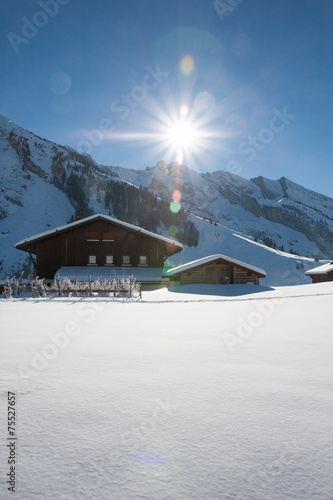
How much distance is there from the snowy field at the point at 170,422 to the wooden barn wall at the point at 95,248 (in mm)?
24430

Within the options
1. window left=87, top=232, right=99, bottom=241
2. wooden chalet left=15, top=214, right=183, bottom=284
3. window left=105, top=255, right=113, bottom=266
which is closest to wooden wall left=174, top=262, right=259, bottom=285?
wooden chalet left=15, top=214, right=183, bottom=284

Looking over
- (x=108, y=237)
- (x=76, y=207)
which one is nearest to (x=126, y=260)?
(x=108, y=237)

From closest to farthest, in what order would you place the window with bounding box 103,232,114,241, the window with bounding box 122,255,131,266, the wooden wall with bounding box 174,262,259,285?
1. the wooden wall with bounding box 174,262,259,285
2. the window with bounding box 103,232,114,241
3. the window with bounding box 122,255,131,266

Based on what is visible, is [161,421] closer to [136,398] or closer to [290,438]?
[136,398]

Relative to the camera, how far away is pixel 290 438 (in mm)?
2238

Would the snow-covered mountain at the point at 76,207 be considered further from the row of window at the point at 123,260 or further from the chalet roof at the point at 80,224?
the row of window at the point at 123,260

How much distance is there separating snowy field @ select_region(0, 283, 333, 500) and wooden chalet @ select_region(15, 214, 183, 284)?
2324 centimetres

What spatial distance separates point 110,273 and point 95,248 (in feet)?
12.0

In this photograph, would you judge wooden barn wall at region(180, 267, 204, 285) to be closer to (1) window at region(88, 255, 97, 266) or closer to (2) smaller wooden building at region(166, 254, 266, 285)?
(2) smaller wooden building at region(166, 254, 266, 285)

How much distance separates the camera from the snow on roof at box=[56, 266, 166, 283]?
26.3 meters

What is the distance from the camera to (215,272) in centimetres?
2781

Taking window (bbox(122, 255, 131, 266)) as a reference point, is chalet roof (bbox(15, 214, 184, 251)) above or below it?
above

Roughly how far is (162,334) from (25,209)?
65.2 m

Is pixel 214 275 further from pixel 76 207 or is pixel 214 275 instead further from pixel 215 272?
pixel 76 207
